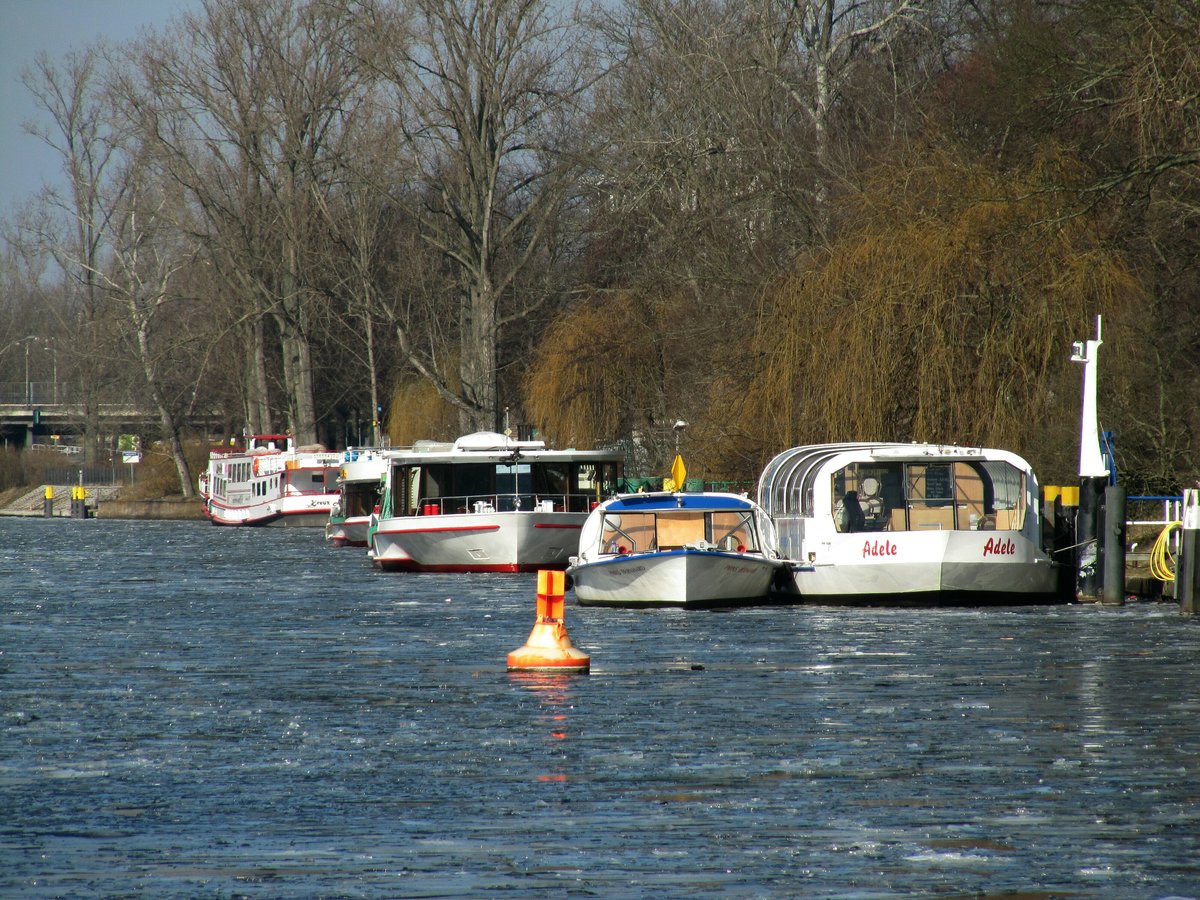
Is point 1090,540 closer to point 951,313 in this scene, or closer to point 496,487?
point 951,313

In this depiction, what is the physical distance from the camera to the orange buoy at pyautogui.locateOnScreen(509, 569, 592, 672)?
72.2 feet

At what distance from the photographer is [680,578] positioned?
31.2 metres

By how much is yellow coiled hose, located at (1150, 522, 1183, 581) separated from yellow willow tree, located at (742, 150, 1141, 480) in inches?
224

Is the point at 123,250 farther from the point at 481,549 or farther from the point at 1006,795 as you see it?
the point at 1006,795

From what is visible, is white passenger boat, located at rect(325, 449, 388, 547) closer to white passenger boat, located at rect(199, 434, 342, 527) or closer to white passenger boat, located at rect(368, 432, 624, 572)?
white passenger boat, located at rect(199, 434, 342, 527)

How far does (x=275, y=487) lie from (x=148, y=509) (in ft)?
58.0

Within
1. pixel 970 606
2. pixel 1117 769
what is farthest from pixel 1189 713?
pixel 970 606

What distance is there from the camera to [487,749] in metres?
16.2

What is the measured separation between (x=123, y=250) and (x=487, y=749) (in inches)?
2934

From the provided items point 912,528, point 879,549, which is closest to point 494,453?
point 912,528

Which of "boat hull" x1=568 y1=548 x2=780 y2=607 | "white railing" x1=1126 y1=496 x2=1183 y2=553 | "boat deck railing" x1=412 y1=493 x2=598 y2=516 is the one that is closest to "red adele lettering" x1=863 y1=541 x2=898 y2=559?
"boat hull" x1=568 y1=548 x2=780 y2=607

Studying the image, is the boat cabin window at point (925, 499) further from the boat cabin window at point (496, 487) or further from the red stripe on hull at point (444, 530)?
the boat cabin window at point (496, 487)

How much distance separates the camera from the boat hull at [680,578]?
31219mm

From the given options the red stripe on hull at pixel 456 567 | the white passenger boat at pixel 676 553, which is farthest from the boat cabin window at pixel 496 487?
the white passenger boat at pixel 676 553
